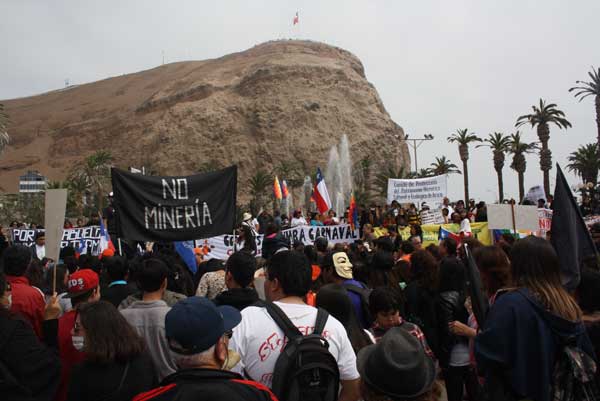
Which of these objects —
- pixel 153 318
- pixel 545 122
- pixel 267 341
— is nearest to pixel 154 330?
pixel 153 318

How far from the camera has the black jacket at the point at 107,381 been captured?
3.27 metres

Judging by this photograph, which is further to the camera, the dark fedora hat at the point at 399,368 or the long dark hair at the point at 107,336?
the long dark hair at the point at 107,336

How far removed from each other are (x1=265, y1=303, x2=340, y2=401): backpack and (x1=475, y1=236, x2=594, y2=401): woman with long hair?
2.80ft

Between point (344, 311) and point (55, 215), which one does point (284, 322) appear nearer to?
point (344, 311)

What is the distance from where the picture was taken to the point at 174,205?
23.3ft

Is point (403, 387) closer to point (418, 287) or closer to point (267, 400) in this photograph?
point (267, 400)

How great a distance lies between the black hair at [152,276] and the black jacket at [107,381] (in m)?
0.96

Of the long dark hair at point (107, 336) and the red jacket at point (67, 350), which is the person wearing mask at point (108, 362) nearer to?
the long dark hair at point (107, 336)

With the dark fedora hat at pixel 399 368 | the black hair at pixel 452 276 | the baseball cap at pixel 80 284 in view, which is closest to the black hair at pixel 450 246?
the black hair at pixel 452 276

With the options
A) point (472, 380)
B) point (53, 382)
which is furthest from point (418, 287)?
point (53, 382)

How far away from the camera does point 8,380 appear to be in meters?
3.17

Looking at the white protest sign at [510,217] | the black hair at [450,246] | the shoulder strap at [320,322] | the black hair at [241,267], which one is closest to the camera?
the shoulder strap at [320,322]

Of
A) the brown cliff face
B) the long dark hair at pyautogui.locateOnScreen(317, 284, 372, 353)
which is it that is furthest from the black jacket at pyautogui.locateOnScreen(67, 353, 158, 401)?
the brown cliff face

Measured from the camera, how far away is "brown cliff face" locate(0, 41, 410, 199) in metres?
89.4
